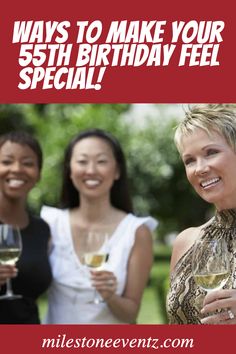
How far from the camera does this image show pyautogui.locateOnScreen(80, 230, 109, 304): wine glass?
A: 4.76m

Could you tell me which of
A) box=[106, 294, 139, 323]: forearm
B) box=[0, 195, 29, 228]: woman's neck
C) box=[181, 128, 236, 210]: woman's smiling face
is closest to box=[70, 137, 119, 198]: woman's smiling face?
box=[0, 195, 29, 228]: woman's neck

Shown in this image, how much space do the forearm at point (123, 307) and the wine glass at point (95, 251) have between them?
0.40 ft

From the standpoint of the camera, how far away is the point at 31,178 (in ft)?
15.9

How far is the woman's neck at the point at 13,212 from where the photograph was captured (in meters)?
4.85

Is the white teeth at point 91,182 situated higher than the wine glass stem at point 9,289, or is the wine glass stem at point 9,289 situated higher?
the white teeth at point 91,182

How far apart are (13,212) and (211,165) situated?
2260mm

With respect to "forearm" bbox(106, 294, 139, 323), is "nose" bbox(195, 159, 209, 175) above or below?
above

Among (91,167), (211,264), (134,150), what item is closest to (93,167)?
(91,167)

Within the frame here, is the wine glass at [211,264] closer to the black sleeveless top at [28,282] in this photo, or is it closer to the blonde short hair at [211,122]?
the blonde short hair at [211,122]

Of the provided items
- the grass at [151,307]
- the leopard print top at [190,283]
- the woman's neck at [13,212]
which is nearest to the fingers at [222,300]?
the leopard print top at [190,283]

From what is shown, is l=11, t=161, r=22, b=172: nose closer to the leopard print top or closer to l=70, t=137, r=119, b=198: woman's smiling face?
l=70, t=137, r=119, b=198: woman's smiling face

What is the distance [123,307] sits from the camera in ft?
15.6

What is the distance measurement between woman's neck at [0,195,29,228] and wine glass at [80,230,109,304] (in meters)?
0.47

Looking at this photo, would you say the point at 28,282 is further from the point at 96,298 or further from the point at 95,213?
the point at 95,213
